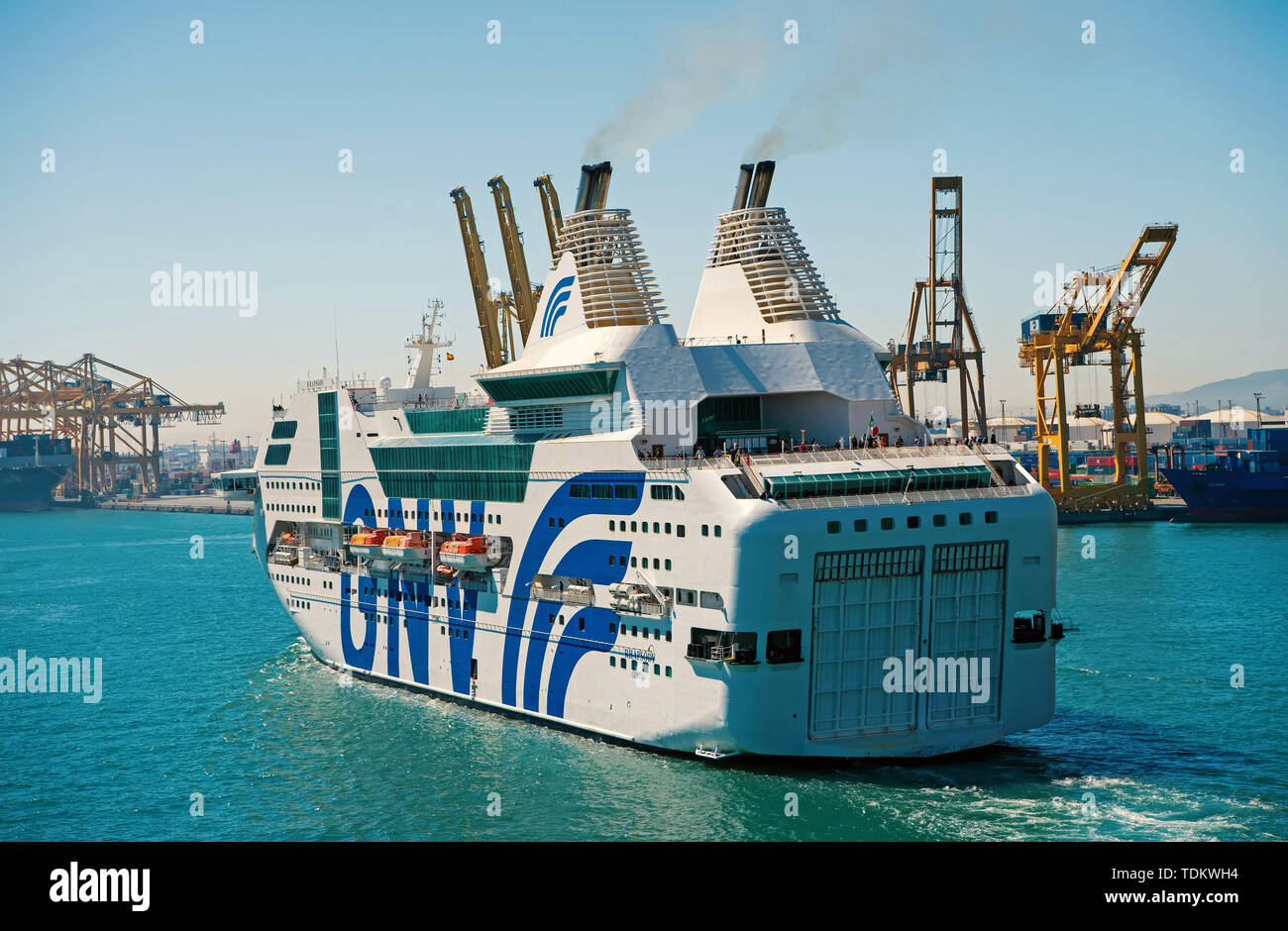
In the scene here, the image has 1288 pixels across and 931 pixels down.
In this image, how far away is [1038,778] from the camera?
24922 millimetres

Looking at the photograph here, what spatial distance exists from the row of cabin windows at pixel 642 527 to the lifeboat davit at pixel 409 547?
26.2ft

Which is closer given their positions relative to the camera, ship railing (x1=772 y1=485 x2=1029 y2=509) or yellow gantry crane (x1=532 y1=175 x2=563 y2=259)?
ship railing (x1=772 y1=485 x2=1029 y2=509)

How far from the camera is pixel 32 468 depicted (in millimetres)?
152625

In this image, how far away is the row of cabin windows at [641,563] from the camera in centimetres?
2562

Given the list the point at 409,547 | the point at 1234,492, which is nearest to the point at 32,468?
the point at 1234,492

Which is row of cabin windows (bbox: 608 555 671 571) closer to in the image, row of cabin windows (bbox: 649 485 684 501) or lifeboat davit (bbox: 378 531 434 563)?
row of cabin windows (bbox: 649 485 684 501)

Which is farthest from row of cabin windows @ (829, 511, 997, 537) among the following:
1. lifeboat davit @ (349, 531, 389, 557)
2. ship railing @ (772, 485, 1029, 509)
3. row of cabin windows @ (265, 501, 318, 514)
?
row of cabin windows @ (265, 501, 318, 514)

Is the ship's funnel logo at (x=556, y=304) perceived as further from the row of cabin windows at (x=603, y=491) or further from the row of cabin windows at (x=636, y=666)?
the row of cabin windows at (x=636, y=666)

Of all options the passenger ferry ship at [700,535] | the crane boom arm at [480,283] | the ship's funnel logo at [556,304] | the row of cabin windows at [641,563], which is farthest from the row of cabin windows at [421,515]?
the crane boom arm at [480,283]

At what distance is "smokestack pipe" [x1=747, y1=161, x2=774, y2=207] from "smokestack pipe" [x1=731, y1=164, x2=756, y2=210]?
0.20 m

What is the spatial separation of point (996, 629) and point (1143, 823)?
4986 mm

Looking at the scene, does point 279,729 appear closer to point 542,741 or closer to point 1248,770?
point 542,741

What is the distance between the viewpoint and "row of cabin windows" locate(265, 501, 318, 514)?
39134 mm
